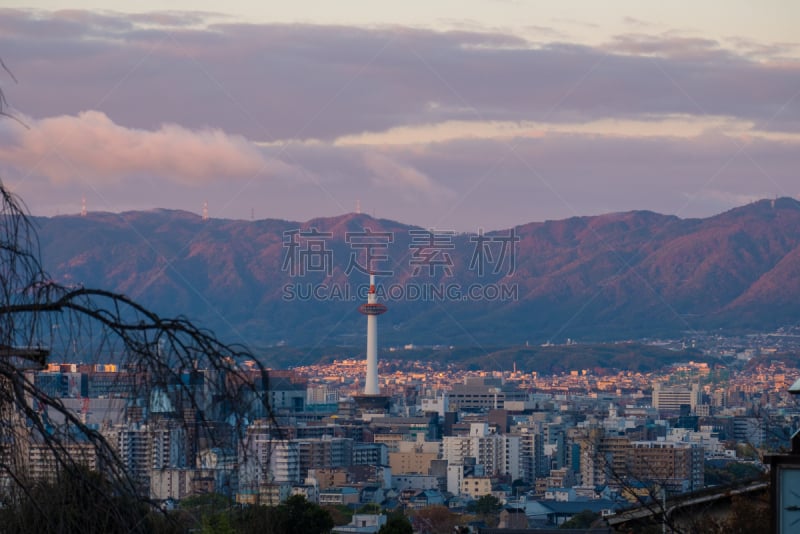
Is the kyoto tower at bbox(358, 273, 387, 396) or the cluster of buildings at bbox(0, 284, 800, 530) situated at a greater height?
the kyoto tower at bbox(358, 273, 387, 396)

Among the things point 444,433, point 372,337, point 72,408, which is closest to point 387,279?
point 372,337

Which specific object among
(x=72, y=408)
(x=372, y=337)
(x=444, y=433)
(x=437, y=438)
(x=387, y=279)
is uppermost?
A: (x=387, y=279)

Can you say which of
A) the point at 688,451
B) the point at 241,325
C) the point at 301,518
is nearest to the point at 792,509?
the point at 301,518

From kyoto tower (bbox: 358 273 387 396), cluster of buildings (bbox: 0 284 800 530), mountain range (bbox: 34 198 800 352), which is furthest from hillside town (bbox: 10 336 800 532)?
mountain range (bbox: 34 198 800 352)

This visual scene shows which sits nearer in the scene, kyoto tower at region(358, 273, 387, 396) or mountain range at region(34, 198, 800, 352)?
kyoto tower at region(358, 273, 387, 396)

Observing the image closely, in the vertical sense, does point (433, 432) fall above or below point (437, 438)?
above

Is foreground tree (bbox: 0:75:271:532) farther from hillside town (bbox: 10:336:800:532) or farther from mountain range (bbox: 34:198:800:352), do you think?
mountain range (bbox: 34:198:800:352)

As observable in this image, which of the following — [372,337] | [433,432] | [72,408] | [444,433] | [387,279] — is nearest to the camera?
[72,408]

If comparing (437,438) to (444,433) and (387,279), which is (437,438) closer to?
(444,433)
